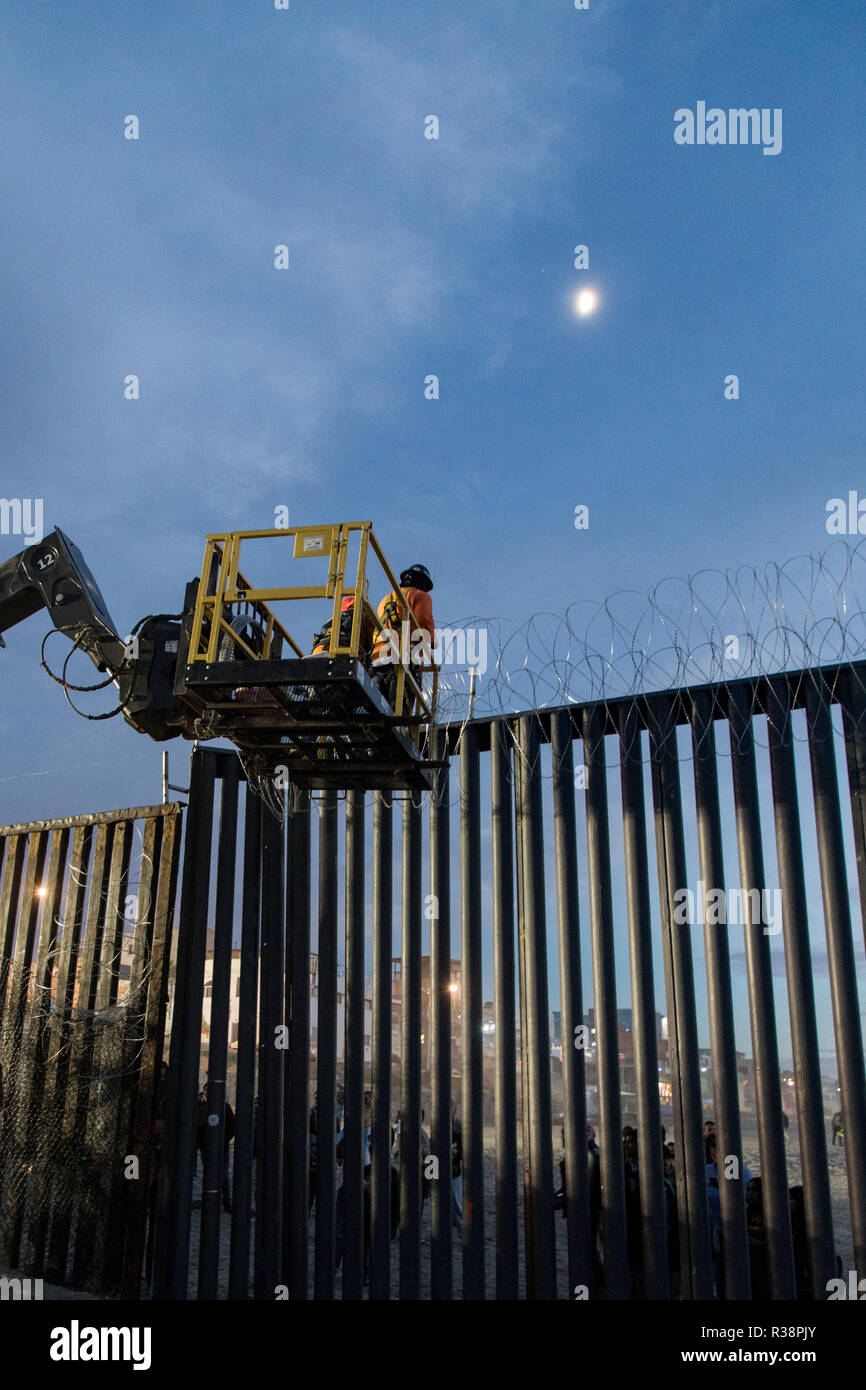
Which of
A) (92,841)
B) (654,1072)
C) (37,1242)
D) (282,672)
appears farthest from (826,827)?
(37,1242)

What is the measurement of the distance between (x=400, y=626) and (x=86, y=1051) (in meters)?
6.36

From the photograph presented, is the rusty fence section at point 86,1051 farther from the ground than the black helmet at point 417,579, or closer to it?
closer to it

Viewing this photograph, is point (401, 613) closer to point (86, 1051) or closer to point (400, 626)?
point (400, 626)

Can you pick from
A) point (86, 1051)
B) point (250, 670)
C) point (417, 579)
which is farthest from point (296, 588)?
point (86, 1051)

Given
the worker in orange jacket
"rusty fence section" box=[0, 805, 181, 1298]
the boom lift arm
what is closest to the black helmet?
the worker in orange jacket

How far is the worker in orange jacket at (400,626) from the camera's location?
29.1 feet

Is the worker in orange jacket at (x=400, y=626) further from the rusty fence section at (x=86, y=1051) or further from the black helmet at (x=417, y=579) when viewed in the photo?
the rusty fence section at (x=86, y=1051)

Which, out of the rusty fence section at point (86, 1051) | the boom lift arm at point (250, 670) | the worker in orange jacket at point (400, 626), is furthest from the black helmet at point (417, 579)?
the rusty fence section at point (86, 1051)

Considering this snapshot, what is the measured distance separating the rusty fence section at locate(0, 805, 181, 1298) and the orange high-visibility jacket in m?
3.91

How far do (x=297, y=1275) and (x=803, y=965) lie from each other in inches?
237

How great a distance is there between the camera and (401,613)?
9070 mm

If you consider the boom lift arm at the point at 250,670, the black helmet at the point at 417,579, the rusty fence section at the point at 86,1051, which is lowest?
the rusty fence section at the point at 86,1051
